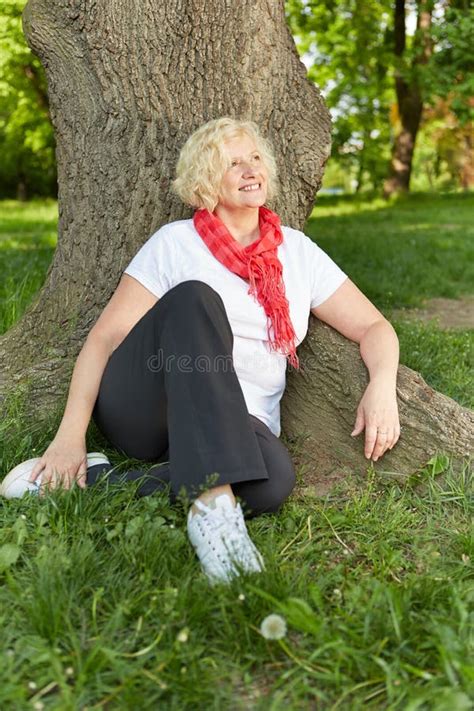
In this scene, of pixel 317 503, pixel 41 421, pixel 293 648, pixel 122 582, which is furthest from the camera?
pixel 41 421

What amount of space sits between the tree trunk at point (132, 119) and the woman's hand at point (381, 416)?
1.36 ft

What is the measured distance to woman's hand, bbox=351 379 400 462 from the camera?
10.3 ft

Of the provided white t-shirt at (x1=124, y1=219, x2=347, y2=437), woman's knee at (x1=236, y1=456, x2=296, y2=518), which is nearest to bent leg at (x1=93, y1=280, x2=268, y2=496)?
woman's knee at (x1=236, y1=456, x2=296, y2=518)

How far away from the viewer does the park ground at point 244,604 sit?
205cm

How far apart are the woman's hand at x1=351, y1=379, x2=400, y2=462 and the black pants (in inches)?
15.5

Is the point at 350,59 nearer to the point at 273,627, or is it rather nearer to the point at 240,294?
the point at 240,294

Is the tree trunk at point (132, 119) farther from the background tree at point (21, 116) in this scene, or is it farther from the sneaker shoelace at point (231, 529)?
the background tree at point (21, 116)

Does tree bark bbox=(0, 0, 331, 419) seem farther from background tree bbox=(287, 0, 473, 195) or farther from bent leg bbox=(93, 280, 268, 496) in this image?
background tree bbox=(287, 0, 473, 195)

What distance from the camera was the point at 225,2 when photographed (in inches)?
145

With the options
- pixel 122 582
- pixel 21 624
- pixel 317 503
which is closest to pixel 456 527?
pixel 317 503

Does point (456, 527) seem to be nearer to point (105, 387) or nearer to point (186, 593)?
point (186, 593)

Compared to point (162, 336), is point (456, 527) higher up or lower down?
lower down

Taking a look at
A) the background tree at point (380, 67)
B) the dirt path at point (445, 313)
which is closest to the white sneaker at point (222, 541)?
the dirt path at point (445, 313)

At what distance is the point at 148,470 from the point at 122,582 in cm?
64
